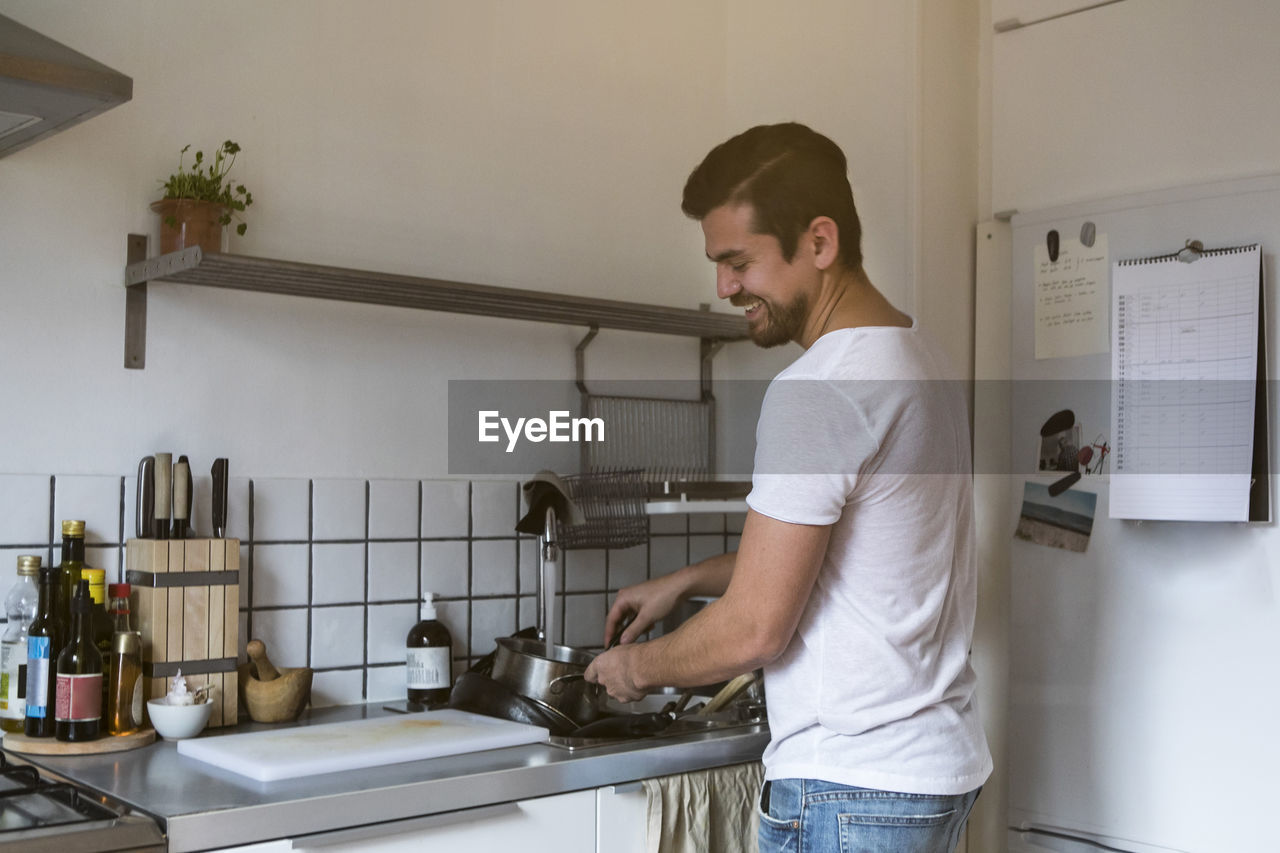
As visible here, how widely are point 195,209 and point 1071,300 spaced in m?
1.41

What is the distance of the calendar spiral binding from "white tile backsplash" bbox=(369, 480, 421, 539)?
126 centimetres

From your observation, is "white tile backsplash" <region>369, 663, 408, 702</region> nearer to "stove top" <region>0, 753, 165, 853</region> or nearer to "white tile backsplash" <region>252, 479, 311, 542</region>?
"white tile backsplash" <region>252, 479, 311, 542</region>

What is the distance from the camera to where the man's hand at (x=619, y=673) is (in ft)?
5.41

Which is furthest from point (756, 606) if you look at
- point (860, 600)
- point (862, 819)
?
point (862, 819)

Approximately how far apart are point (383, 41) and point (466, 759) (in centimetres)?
126

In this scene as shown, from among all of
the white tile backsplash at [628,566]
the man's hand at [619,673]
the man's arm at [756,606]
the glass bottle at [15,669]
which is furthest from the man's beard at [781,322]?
the glass bottle at [15,669]

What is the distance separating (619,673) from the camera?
1.67 metres

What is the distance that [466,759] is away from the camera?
5.34ft

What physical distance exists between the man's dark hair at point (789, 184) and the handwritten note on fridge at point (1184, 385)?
0.68m

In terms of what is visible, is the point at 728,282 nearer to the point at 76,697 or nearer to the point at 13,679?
the point at 76,697

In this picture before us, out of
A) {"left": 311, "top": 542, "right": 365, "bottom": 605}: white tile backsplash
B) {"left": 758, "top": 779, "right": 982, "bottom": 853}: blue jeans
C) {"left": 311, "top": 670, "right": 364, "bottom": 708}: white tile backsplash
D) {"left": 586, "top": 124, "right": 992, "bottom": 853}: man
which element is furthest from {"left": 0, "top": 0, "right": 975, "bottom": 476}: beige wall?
{"left": 758, "top": 779, "right": 982, "bottom": 853}: blue jeans

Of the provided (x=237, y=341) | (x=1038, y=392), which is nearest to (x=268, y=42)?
(x=237, y=341)

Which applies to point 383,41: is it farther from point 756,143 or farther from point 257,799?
point 257,799

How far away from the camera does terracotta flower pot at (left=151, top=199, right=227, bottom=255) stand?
1.80m
